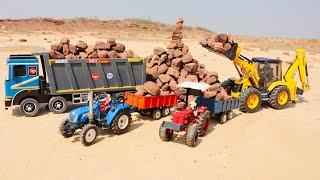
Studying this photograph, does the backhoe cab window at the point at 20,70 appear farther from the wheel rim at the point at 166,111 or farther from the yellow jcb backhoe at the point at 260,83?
the yellow jcb backhoe at the point at 260,83

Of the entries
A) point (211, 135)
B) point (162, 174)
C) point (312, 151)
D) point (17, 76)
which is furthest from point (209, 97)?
point (17, 76)

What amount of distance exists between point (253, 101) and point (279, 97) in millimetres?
1645

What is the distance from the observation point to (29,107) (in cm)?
1562

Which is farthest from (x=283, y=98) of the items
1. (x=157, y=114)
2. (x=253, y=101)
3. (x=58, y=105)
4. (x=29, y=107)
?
(x=29, y=107)

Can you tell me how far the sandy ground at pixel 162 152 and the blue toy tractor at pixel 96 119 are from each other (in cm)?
32

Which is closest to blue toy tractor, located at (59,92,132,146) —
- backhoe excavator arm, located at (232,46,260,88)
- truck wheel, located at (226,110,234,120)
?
truck wheel, located at (226,110,234,120)

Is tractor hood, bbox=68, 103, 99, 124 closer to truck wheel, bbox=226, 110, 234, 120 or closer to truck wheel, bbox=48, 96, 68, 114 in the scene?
truck wheel, bbox=48, 96, 68, 114

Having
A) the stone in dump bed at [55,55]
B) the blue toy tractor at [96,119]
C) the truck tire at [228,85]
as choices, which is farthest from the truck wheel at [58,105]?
the truck tire at [228,85]

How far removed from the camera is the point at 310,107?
18.6 meters

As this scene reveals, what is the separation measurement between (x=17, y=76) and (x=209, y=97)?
7771 millimetres

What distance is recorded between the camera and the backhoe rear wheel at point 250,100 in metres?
16.2

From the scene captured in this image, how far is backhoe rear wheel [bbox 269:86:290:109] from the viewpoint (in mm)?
17141

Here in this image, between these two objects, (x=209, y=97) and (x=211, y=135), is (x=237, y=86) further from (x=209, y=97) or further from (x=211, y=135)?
(x=211, y=135)

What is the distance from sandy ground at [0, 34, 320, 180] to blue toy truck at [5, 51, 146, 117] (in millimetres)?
715
